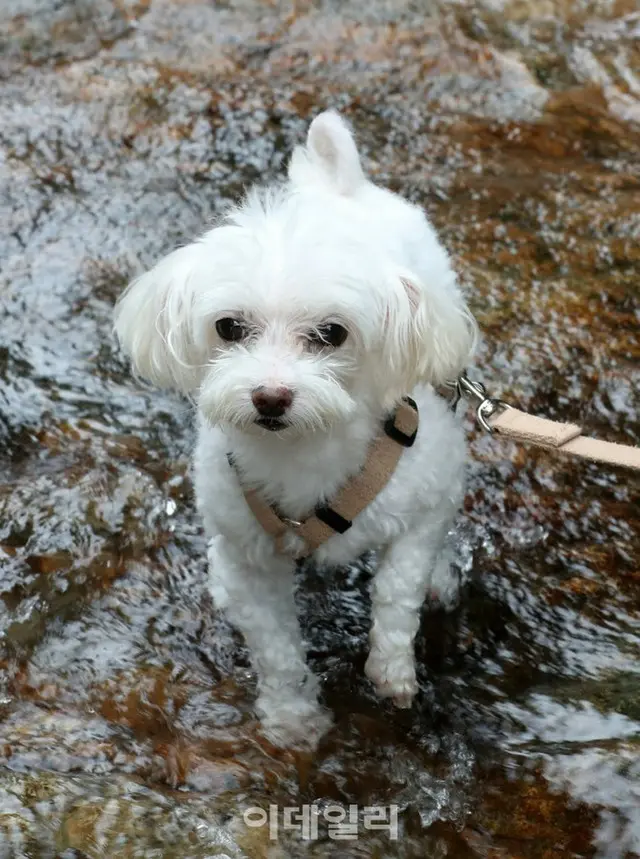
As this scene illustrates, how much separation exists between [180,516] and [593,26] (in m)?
5.67

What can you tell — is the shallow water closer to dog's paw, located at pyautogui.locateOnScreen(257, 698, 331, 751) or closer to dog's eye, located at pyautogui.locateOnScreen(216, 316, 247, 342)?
dog's paw, located at pyautogui.locateOnScreen(257, 698, 331, 751)

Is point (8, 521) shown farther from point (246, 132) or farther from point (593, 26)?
point (593, 26)

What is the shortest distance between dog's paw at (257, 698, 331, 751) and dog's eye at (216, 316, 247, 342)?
1.33 m

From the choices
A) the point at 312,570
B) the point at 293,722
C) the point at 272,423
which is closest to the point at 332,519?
the point at 272,423

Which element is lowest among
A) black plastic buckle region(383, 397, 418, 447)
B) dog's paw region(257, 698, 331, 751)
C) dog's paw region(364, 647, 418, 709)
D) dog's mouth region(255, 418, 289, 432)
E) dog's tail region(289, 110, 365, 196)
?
dog's paw region(257, 698, 331, 751)

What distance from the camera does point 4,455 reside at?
14.3 ft

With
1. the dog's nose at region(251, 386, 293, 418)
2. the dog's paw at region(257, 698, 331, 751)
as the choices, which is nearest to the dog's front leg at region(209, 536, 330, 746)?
the dog's paw at region(257, 698, 331, 751)

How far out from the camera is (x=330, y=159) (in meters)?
3.64

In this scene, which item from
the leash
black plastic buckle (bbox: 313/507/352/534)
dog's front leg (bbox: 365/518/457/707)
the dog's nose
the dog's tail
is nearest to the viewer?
the dog's nose

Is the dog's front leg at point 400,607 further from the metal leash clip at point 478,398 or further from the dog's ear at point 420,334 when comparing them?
the dog's ear at point 420,334

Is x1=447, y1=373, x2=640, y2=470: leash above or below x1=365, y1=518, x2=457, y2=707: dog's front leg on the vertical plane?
above

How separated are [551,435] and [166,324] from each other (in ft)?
4.08

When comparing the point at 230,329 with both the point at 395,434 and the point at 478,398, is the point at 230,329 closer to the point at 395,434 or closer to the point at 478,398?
the point at 395,434

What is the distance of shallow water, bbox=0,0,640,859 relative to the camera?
2.97m
